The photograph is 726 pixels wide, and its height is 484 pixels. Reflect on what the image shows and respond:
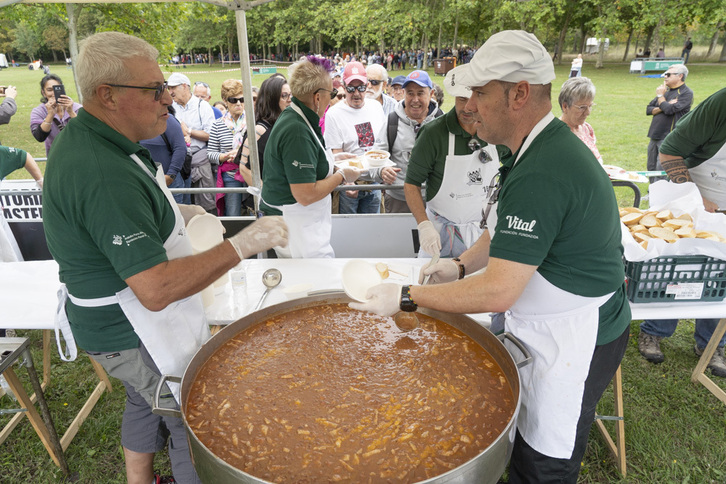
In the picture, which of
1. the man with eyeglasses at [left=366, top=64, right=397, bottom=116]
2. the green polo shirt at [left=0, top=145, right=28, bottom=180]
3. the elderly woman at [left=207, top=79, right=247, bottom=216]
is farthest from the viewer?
the man with eyeglasses at [left=366, top=64, right=397, bottom=116]

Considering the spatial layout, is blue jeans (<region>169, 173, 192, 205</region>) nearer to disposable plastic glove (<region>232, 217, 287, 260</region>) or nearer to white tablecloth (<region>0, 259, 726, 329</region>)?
white tablecloth (<region>0, 259, 726, 329</region>)

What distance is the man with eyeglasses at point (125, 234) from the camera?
1449 mm

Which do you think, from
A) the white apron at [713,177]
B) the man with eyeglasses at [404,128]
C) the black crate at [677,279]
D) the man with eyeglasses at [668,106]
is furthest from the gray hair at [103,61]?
the man with eyeglasses at [668,106]

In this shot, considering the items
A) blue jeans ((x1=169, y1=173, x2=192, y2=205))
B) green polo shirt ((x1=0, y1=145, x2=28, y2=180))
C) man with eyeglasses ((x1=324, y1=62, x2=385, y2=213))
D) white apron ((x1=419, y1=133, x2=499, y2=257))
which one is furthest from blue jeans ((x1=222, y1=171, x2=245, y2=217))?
white apron ((x1=419, y1=133, x2=499, y2=257))

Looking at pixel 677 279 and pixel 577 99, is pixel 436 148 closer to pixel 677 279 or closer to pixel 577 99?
pixel 677 279

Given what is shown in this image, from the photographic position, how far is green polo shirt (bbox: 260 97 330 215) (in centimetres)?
288

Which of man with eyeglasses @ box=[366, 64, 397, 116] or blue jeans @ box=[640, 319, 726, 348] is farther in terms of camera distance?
man with eyeglasses @ box=[366, 64, 397, 116]

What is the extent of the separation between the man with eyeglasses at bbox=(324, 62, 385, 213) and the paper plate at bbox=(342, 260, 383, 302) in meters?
2.94

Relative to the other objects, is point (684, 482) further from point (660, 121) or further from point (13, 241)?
point (660, 121)

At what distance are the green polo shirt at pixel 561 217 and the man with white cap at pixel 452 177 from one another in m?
1.37

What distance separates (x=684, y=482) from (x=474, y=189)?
6.74 feet

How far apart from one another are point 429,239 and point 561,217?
5.04 feet

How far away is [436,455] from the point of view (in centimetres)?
141

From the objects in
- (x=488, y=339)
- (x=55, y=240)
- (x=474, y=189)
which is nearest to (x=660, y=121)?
(x=474, y=189)
